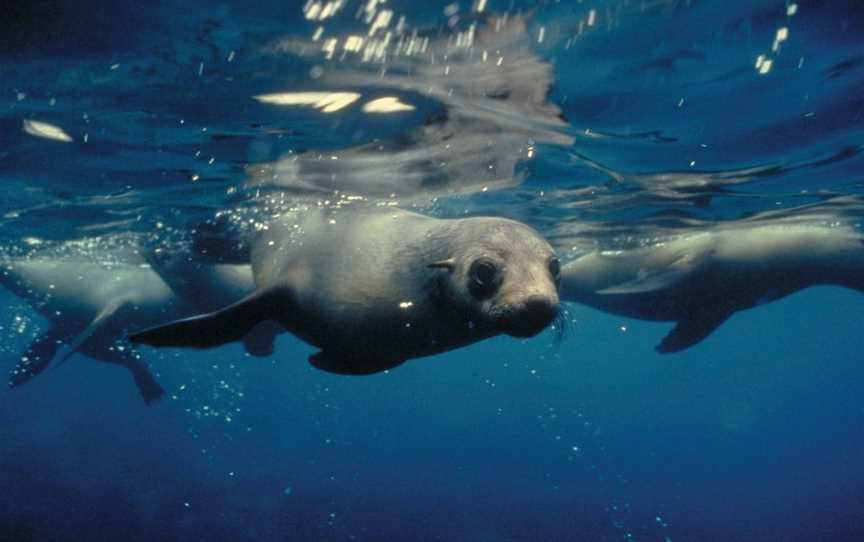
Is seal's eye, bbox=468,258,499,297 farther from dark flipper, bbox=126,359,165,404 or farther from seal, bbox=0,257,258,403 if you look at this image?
dark flipper, bbox=126,359,165,404

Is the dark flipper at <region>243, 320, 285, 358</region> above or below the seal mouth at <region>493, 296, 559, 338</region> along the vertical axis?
below

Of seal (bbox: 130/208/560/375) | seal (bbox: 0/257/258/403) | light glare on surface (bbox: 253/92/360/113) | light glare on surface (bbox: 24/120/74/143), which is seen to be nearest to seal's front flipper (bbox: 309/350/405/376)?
seal (bbox: 130/208/560/375)

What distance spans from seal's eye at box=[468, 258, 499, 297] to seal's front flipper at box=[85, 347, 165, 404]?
8.32 meters

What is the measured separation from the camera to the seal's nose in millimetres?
2895

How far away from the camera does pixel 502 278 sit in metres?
3.14

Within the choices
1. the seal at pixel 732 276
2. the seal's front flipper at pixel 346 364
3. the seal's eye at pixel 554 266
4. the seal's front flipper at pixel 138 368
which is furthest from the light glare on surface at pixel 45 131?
the seal at pixel 732 276

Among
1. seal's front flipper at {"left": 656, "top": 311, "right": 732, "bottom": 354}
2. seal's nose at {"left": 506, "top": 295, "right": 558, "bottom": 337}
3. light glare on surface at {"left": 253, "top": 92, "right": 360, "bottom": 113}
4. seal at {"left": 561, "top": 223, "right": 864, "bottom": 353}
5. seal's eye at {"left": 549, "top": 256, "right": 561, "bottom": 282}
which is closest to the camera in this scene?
seal's nose at {"left": 506, "top": 295, "right": 558, "bottom": 337}

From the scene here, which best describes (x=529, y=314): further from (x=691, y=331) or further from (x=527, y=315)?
(x=691, y=331)

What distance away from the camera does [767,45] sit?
15.8 ft

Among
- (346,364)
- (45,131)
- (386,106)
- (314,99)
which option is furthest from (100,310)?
(346,364)

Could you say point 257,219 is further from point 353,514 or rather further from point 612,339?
point 612,339

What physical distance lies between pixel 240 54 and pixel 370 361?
2.70 metres

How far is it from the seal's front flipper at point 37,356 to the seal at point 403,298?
8226 millimetres

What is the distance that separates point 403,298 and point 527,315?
2.83 ft
